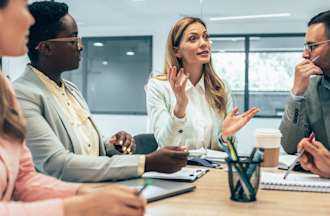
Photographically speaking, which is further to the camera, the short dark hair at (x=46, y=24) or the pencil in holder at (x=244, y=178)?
the short dark hair at (x=46, y=24)

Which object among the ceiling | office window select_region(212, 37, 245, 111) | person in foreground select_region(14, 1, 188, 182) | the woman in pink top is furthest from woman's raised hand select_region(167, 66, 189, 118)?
office window select_region(212, 37, 245, 111)

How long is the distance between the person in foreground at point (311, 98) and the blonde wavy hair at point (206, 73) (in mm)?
387

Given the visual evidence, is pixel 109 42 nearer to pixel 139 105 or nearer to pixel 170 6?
pixel 139 105

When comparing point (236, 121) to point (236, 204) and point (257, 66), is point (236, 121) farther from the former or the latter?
point (257, 66)

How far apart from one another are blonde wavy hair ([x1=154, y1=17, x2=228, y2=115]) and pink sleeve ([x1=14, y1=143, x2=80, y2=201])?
4.57 ft

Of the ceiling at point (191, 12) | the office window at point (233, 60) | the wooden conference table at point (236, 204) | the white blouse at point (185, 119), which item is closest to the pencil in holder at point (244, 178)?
the wooden conference table at point (236, 204)

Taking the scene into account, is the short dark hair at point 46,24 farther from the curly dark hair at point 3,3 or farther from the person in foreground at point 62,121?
the curly dark hair at point 3,3

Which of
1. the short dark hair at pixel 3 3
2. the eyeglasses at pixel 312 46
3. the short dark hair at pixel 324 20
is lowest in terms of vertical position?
the short dark hair at pixel 3 3

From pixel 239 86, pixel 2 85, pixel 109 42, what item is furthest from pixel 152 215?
pixel 109 42

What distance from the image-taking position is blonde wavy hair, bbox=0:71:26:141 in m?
0.71

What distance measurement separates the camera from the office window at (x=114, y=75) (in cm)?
758

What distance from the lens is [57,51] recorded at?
4.68ft

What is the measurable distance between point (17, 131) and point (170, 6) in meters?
5.34

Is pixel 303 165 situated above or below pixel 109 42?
below
